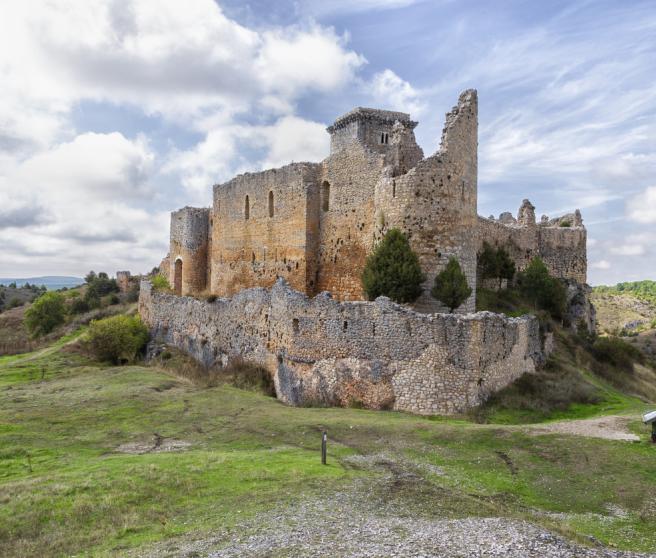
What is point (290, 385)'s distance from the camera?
22.4 meters

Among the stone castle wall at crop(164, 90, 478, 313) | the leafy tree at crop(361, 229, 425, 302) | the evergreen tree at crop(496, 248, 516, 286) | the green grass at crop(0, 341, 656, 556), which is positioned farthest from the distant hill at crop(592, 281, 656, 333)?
the green grass at crop(0, 341, 656, 556)

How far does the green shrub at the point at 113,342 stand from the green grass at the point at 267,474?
13.8 meters

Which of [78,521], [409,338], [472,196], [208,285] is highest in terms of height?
[472,196]


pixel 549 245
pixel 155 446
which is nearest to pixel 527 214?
pixel 549 245

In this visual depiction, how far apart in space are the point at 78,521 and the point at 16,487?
8.25 feet

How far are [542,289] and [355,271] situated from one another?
11716 mm

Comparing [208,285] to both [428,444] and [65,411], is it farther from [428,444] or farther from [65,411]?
[428,444]

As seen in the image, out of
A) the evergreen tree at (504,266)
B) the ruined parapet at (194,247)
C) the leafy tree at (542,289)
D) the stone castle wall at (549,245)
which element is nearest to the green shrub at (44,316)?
the ruined parapet at (194,247)

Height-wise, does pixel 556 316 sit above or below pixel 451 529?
above

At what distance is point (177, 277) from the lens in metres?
42.8

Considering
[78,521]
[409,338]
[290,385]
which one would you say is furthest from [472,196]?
[78,521]

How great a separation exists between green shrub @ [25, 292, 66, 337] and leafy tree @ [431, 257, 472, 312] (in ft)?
130

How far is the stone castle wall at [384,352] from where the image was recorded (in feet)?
59.5

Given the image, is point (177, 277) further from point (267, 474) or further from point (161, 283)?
point (267, 474)
